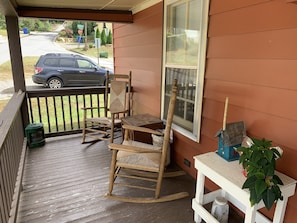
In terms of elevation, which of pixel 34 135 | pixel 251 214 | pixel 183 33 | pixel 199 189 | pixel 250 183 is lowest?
pixel 34 135

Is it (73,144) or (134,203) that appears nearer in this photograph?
(134,203)

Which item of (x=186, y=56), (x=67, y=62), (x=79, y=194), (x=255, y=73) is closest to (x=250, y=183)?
(x=255, y=73)

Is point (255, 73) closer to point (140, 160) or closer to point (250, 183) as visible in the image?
point (250, 183)

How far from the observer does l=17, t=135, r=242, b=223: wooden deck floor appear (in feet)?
5.90

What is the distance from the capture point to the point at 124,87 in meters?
3.42

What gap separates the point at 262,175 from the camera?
3.87ft

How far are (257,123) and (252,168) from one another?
0.49 metres

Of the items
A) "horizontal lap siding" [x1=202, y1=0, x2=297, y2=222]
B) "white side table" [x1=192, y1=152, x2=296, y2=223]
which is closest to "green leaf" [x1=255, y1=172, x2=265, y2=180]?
"white side table" [x1=192, y1=152, x2=296, y2=223]

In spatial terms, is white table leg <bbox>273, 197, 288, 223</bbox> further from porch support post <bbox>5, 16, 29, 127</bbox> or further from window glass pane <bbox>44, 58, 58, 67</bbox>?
window glass pane <bbox>44, 58, 58, 67</bbox>

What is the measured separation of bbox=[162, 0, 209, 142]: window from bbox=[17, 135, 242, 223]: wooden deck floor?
724 millimetres

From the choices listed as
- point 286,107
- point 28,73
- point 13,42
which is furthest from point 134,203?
point 28,73

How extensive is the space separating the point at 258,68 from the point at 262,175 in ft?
2.51

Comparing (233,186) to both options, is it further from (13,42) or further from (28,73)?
(28,73)

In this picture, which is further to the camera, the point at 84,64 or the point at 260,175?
the point at 84,64
